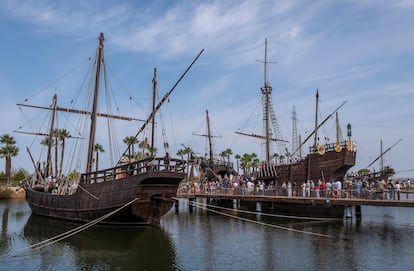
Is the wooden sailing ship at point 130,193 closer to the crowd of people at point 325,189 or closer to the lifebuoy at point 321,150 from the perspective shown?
the crowd of people at point 325,189

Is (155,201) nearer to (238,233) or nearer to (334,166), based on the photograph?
(238,233)

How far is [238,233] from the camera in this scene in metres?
20.9

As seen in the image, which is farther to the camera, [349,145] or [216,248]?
[349,145]

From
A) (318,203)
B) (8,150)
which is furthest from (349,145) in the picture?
(8,150)

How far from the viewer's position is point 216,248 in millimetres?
16781

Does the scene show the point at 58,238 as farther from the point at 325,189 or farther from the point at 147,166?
the point at 325,189

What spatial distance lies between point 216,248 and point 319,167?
1947cm

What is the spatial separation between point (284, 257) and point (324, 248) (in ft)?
7.98

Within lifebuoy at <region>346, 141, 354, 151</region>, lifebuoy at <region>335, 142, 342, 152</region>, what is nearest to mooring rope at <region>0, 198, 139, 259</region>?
lifebuoy at <region>335, 142, 342, 152</region>

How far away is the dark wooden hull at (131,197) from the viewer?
20.7 meters

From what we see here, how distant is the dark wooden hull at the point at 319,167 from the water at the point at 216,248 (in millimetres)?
8644

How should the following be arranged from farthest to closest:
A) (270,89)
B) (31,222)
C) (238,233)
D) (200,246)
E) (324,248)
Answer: (270,89), (31,222), (238,233), (200,246), (324,248)

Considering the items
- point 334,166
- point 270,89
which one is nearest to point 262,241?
point 334,166

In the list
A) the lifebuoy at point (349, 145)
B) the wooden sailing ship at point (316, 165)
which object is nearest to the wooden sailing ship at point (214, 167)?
the wooden sailing ship at point (316, 165)
